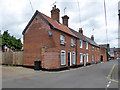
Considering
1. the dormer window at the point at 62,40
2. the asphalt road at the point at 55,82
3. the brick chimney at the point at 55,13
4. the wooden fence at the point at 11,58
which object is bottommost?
the asphalt road at the point at 55,82

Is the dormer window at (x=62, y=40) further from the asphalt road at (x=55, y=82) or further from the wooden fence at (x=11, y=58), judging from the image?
the asphalt road at (x=55, y=82)

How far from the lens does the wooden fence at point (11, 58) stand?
16.8 m

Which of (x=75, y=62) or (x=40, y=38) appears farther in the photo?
(x=75, y=62)

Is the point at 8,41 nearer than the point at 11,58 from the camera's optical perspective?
No

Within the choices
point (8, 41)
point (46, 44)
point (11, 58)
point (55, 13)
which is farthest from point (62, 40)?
point (8, 41)

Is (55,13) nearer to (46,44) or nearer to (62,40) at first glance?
(62,40)

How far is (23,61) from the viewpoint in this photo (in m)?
16.4

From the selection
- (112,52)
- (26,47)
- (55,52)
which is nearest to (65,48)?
(55,52)

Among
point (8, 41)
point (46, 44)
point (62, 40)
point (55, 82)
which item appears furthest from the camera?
point (8, 41)

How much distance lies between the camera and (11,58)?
56.8 ft

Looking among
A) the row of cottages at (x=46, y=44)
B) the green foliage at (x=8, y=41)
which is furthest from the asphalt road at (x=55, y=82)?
the green foliage at (x=8, y=41)

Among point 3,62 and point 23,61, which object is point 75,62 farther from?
point 3,62

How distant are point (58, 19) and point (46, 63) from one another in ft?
29.4

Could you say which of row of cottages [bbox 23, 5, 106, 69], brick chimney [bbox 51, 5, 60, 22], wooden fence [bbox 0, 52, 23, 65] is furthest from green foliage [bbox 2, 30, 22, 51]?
brick chimney [bbox 51, 5, 60, 22]
